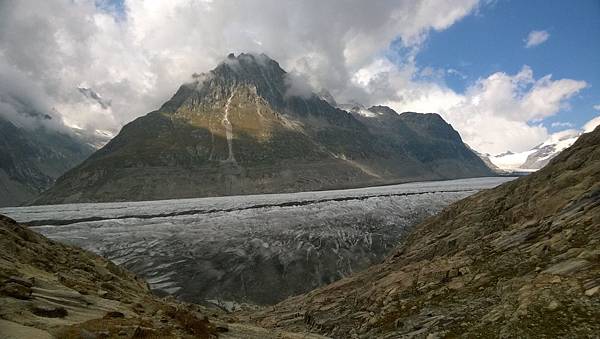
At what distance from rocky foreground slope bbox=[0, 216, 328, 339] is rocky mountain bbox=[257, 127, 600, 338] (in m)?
6.49

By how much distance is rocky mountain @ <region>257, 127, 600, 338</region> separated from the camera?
1792 cm

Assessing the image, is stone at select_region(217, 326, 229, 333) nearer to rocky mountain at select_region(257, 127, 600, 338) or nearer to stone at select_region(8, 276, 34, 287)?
rocky mountain at select_region(257, 127, 600, 338)

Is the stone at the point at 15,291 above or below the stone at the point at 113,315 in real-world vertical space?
above

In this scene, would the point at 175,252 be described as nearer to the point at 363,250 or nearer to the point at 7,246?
the point at 363,250

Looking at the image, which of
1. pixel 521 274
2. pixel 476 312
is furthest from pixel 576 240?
pixel 476 312

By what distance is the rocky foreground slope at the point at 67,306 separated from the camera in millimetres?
16391

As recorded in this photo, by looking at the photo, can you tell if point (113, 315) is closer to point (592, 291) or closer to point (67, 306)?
point (67, 306)

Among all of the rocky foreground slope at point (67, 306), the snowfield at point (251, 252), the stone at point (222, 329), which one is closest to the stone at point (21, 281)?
the rocky foreground slope at point (67, 306)

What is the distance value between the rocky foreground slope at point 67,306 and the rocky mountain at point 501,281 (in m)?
6.49

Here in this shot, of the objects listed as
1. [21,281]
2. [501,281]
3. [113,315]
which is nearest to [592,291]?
[501,281]

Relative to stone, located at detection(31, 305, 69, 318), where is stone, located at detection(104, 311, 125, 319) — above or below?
below

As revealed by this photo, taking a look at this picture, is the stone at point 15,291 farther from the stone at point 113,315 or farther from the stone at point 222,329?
the stone at point 222,329

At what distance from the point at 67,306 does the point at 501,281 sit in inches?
849

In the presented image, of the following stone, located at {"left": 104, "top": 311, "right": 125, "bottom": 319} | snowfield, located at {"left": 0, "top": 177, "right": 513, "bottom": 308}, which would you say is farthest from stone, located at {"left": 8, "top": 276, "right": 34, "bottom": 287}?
snowfield, located at {"left": 0, "top": 177, "right": 513, "bottom": 308}
